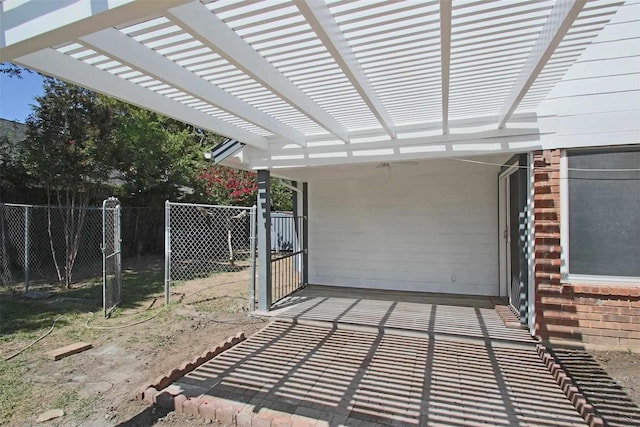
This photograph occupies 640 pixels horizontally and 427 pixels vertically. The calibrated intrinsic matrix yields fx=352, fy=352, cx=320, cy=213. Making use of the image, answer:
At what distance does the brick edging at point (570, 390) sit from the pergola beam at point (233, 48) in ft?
11.6

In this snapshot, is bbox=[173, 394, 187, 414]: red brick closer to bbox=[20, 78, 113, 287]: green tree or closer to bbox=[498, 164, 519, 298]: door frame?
bbox=[498, 164, 519, 298]: door frame

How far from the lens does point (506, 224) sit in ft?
20.6

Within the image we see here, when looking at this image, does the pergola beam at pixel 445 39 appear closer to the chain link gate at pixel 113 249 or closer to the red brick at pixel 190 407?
the red brick at pixel 190 407

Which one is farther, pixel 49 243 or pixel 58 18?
pixel 49 243

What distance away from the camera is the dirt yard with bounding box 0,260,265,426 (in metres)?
2.95

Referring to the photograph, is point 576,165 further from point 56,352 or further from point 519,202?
point 56,352

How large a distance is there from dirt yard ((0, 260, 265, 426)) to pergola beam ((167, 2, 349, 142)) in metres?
2.78

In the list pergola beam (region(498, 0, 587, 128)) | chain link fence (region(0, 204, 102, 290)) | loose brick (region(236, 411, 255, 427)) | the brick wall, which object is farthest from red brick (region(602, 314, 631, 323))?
chain link fence (region(0, 204, 102, 290))

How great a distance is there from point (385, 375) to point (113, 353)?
314 cm

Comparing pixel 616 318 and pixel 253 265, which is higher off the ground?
pixel 253 265

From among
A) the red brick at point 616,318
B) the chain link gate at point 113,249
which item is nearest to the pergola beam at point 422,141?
the red brick at point 616,318

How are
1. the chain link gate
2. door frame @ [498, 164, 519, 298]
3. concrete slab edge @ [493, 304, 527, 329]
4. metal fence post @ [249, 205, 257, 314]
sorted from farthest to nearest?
door frame @ [498, 164, 519, 298] → the chain link gate → metal fence post @ [249, 205, 257, 314] → concrete slab edge @ [493, 304, 527, 329]

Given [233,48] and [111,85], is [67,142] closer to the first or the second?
[111,85]

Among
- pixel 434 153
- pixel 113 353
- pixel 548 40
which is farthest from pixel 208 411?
pixel 434 153
